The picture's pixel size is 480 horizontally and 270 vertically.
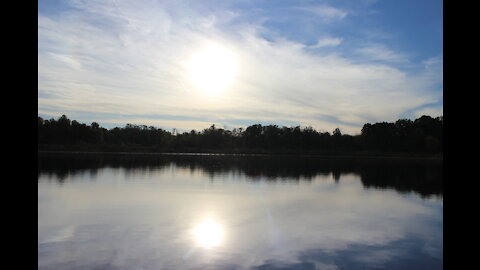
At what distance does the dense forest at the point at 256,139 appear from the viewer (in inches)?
4518

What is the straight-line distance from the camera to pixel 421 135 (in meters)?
119

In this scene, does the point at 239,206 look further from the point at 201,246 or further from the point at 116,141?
the point at 116,141

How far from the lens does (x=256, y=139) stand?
13200 centimetres

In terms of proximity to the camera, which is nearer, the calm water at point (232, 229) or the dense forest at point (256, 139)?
the calm water at point (232, 229)

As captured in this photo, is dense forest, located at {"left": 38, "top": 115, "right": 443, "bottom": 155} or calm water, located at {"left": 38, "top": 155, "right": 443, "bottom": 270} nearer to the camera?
calm water, located at {"left": 38, "top": 155, "right": 443, "bottom": 270}

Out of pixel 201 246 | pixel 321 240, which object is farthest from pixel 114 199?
pixel 321 240

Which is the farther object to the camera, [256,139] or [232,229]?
[256,139]

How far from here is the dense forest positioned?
115m

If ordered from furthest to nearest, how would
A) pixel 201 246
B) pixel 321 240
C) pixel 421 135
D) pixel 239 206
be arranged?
pixel 421 135 < pixel 239 206 < pixel 321 240 < pixel 201 246
